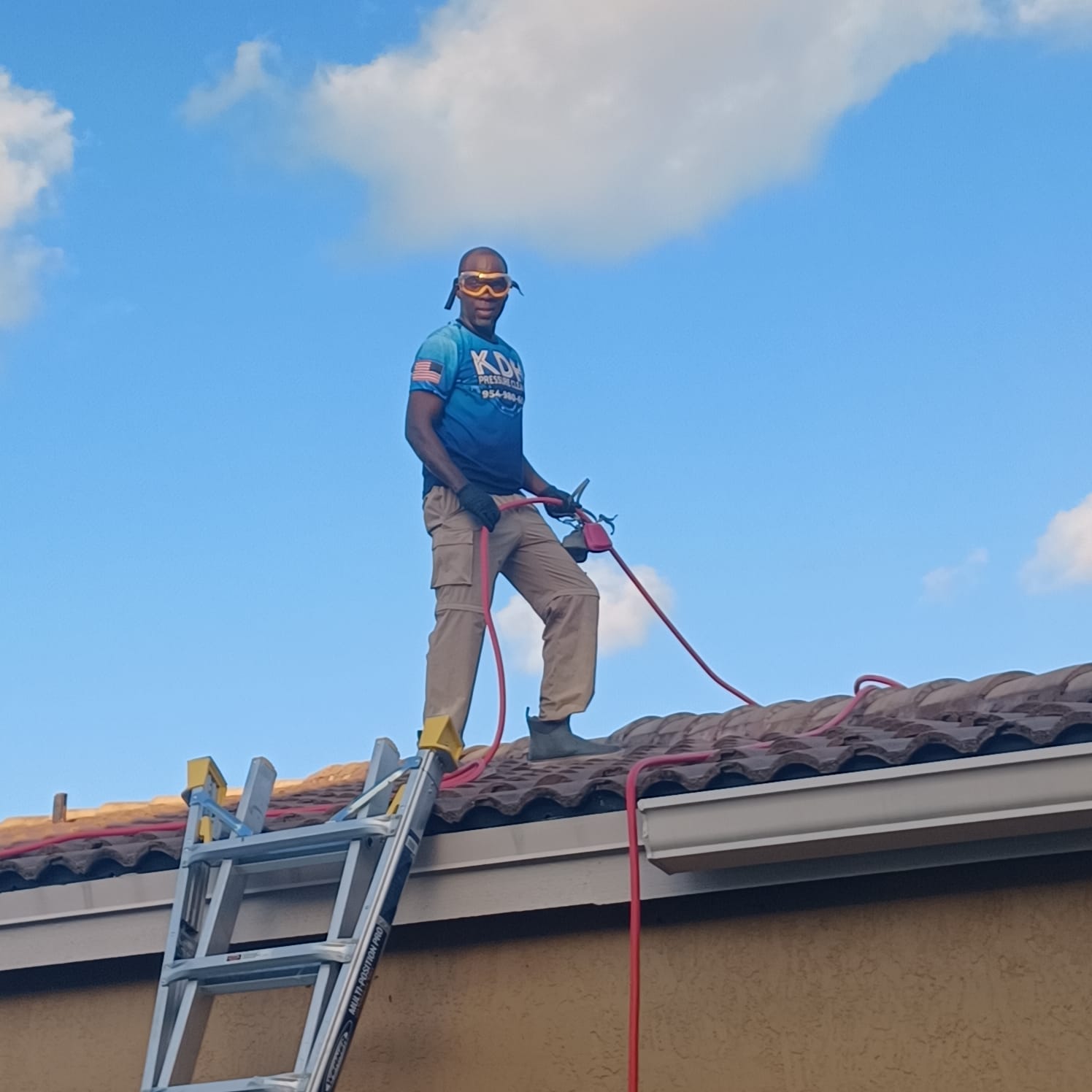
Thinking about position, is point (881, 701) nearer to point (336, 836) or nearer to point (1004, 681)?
point (1004, 681)

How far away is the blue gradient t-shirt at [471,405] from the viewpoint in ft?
22.4

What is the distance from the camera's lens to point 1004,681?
19.4 ft

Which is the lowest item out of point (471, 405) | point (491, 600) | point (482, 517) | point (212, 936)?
point (212, 936)

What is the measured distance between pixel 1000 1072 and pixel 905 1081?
0.23 metres

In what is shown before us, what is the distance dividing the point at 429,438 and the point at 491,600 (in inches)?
29.8


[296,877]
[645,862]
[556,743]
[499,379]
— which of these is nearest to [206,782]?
[296,877]

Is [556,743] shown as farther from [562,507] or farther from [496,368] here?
[496,368]

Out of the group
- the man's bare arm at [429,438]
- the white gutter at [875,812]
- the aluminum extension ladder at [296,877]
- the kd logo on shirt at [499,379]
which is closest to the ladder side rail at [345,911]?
the aluminum extension ladder at [296,877]

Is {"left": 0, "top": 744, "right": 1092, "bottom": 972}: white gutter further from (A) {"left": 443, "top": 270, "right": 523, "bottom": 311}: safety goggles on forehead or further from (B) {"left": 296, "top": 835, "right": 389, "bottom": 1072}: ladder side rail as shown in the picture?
(A) {"left": 443, "top": 270, "right": 523, "bottom": 311}: safety goggles on forehead

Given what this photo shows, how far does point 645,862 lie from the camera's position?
4.27m

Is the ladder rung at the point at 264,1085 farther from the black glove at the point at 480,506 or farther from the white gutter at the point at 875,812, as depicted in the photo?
the black glove at the point at 480,506

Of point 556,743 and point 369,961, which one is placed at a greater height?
point 556,743

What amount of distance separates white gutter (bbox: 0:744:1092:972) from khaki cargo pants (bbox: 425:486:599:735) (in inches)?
→ 78.3

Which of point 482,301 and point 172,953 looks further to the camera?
point 482,301
